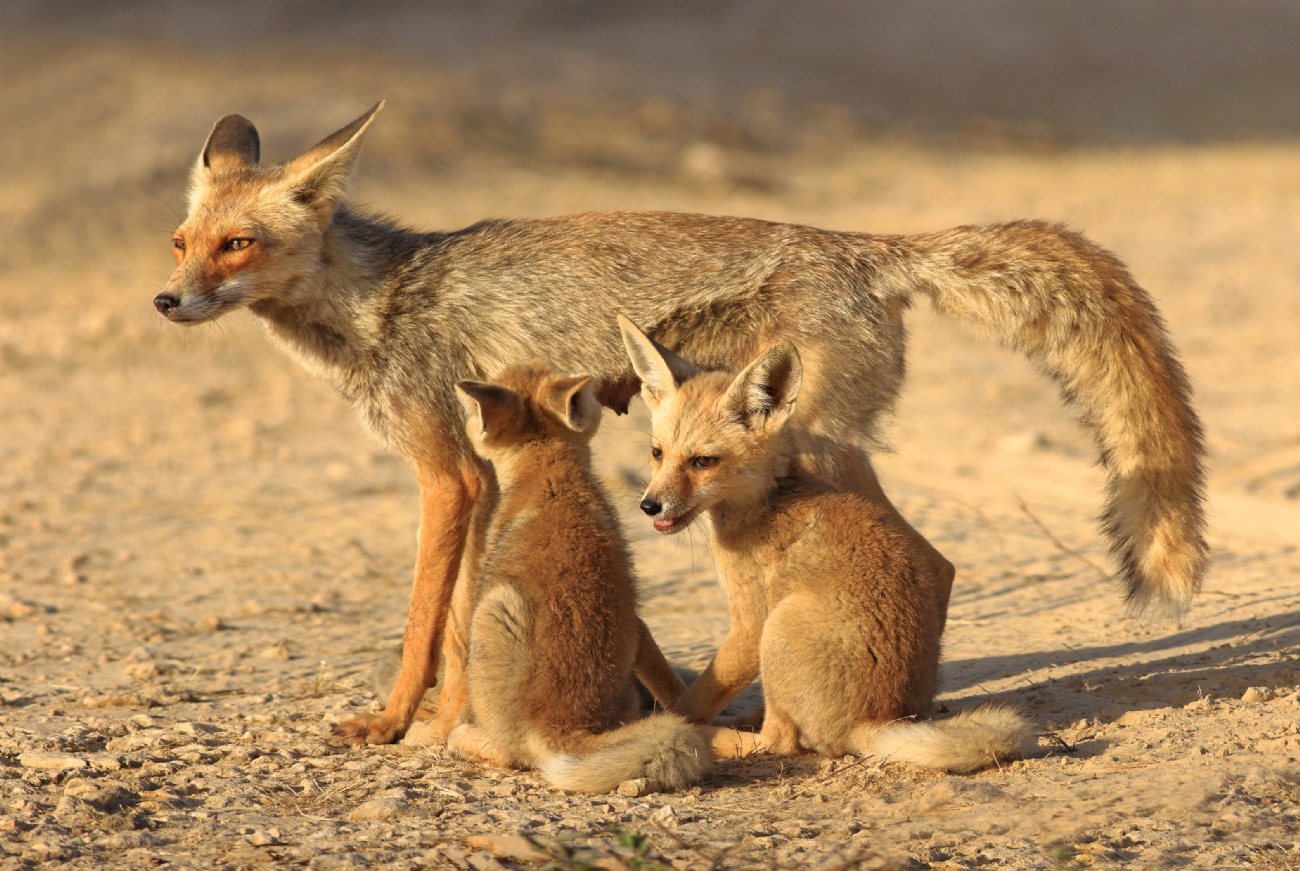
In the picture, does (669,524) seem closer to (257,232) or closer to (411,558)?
(257,232)

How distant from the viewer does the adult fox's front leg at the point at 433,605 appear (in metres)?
5.88

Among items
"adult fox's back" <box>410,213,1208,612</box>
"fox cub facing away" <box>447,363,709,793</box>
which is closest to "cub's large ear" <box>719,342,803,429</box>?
"adult fox's back" <box>410,213,1208,612</box>

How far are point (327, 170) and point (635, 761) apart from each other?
315 centimetres

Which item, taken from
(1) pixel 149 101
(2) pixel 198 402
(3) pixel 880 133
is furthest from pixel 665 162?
(2) pixel 198 402

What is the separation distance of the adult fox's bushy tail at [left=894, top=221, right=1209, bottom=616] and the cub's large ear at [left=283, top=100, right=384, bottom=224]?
2533mm

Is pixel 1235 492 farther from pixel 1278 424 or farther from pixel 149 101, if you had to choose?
pixel 149 101

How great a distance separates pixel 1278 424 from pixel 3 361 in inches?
481

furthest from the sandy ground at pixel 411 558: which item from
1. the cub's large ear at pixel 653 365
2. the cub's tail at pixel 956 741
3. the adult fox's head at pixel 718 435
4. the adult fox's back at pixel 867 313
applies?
the cub's large ear at pixel 653 365

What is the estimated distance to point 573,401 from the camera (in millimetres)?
5590

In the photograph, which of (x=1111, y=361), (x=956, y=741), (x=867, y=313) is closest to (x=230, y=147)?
(x=867, y=313)

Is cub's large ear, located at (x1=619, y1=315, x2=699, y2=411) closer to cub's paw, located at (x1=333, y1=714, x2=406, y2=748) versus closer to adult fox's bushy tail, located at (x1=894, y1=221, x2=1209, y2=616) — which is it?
adult fox's bushy tail, located at (x1=894, y1=221, x2=1209, y2=616)

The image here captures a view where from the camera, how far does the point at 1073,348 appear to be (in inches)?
236

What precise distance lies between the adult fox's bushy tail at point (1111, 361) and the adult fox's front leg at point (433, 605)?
220cm

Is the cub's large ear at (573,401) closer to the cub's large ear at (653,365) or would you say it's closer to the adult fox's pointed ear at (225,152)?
the cub's large ear at (653,365)
